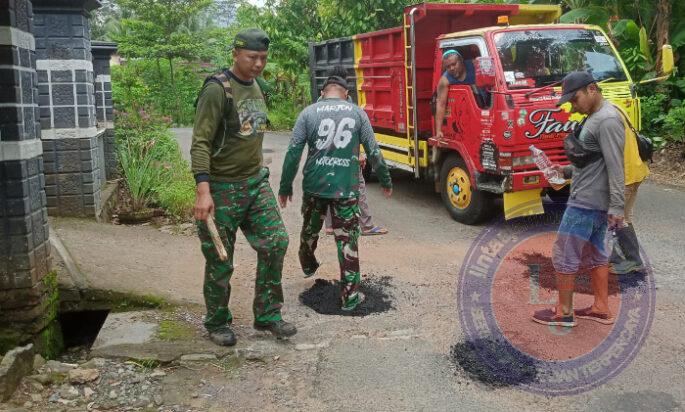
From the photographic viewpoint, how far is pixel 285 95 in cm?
2312

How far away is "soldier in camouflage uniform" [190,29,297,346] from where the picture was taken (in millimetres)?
4133

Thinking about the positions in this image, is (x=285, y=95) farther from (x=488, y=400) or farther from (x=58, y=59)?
(x=488, y=400)

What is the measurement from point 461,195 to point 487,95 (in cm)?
128

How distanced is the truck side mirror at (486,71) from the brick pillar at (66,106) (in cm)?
418

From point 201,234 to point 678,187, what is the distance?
825cm

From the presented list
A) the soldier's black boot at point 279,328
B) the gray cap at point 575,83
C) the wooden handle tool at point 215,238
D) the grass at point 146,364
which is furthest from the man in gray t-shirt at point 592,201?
the grass at point 146,364

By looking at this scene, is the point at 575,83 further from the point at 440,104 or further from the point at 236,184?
the point at 440,104

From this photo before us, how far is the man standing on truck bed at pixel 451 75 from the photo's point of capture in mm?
7836

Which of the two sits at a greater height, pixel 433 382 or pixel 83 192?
pixel 83 192

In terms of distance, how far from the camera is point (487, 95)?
24.4 ft

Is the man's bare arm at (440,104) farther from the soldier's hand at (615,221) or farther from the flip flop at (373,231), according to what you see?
the soldier's hand at (615,221)

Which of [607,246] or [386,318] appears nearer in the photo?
[607,246]

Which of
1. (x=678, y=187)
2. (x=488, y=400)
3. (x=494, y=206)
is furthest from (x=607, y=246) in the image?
(x=678, y=187)

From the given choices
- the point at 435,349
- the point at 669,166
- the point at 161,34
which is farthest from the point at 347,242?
the point at 161,34
